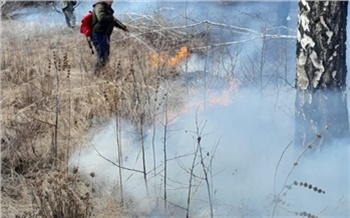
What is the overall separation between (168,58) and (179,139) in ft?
7.76

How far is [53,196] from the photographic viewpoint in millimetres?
3170

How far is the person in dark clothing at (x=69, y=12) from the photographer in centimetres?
994

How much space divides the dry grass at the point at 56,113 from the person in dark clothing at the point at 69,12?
2.50 m

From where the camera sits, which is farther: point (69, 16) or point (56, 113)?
point (69, 16)

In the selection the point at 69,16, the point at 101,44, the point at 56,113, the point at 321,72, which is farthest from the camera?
the point at 69,16

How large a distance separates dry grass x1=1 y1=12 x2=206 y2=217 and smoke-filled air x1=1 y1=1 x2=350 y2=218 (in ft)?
0.05

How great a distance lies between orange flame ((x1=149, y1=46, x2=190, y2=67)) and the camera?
6.29 metres

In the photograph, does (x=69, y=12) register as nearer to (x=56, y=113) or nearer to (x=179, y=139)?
(x=179, y=139)

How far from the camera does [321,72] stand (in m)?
3.46

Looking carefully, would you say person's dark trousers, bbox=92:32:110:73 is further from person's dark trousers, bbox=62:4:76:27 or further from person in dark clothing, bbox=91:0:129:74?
person's dark trousers, bbox=62:4:76:27

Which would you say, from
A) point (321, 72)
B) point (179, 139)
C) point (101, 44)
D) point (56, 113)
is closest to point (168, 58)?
point (101, 44)

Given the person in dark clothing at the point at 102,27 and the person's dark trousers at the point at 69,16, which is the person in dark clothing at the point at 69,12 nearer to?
the person's dark trousers at the point at 69,16

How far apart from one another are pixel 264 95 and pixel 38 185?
9.60 feet

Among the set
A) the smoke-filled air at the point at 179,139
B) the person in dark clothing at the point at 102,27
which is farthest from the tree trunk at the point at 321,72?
the person in dark clothing at the point at 102,27
